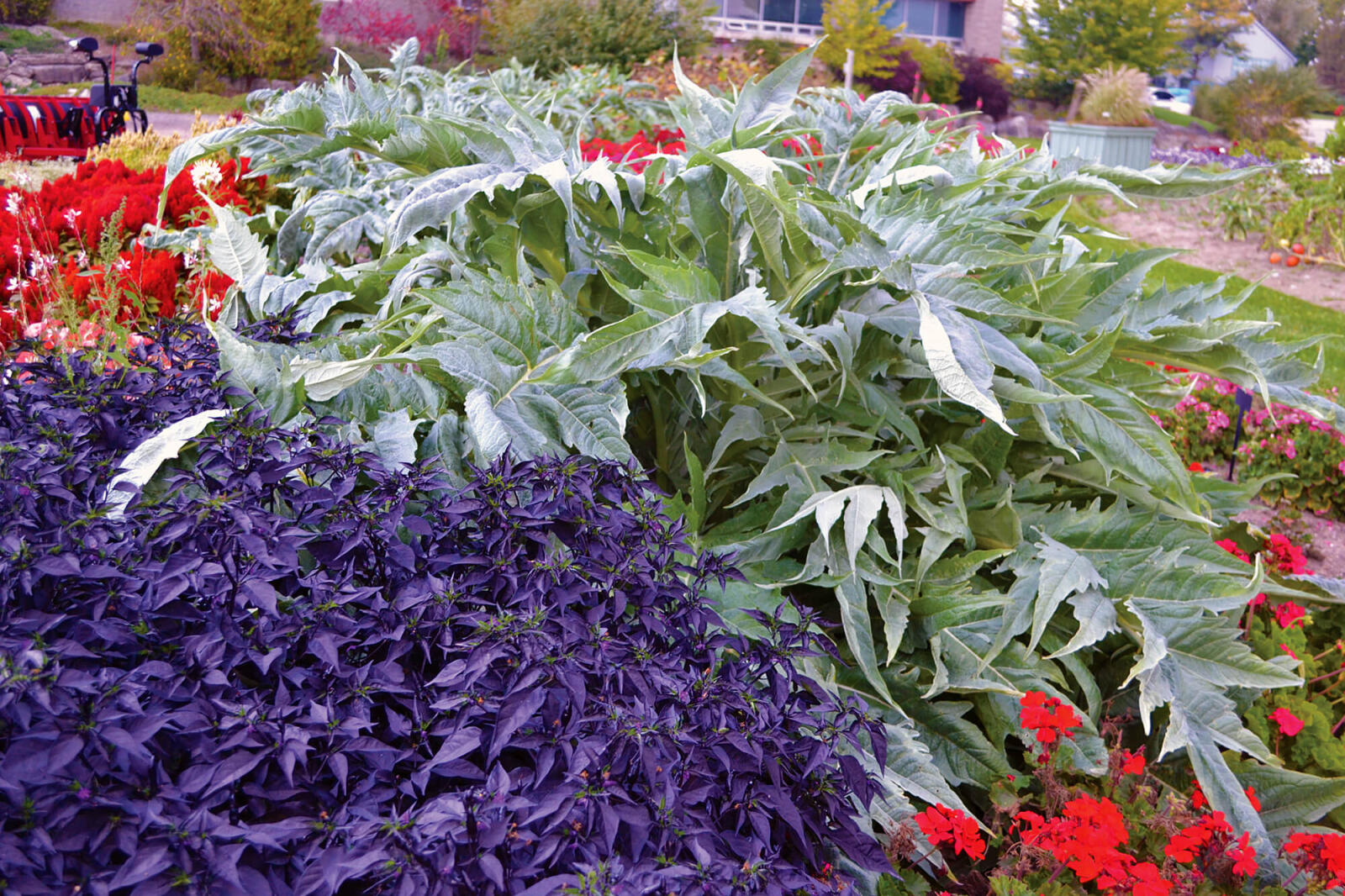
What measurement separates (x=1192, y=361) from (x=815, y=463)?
0.88 m

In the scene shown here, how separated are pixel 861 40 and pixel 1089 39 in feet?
37.9

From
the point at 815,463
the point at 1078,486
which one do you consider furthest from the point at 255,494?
the point at 1078,486

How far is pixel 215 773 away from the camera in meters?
1.00

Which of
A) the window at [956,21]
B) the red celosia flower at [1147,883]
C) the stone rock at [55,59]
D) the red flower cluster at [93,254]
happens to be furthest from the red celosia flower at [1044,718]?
the window at [956,21]

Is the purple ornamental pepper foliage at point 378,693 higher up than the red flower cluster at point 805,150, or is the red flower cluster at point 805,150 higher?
the red flower cluster at point 805,150

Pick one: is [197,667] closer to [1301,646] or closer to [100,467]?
[100,467]

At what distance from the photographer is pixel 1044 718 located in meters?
1.62

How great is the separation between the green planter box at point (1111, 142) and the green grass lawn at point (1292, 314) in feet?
14.0

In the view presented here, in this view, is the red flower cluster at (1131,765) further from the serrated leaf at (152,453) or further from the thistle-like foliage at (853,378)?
the serrated leaf at (152,453)

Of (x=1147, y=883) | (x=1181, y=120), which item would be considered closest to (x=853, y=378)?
(x=1147, y=883)

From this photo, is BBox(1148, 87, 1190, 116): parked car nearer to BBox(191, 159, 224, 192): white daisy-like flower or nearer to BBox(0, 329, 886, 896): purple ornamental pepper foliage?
BBox(191, 159, 224, 192): white daisy-like flower

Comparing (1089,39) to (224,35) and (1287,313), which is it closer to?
(224,35)

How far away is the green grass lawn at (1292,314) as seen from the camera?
5434mm

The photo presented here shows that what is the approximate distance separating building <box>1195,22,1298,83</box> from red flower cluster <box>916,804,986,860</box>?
150 feet
